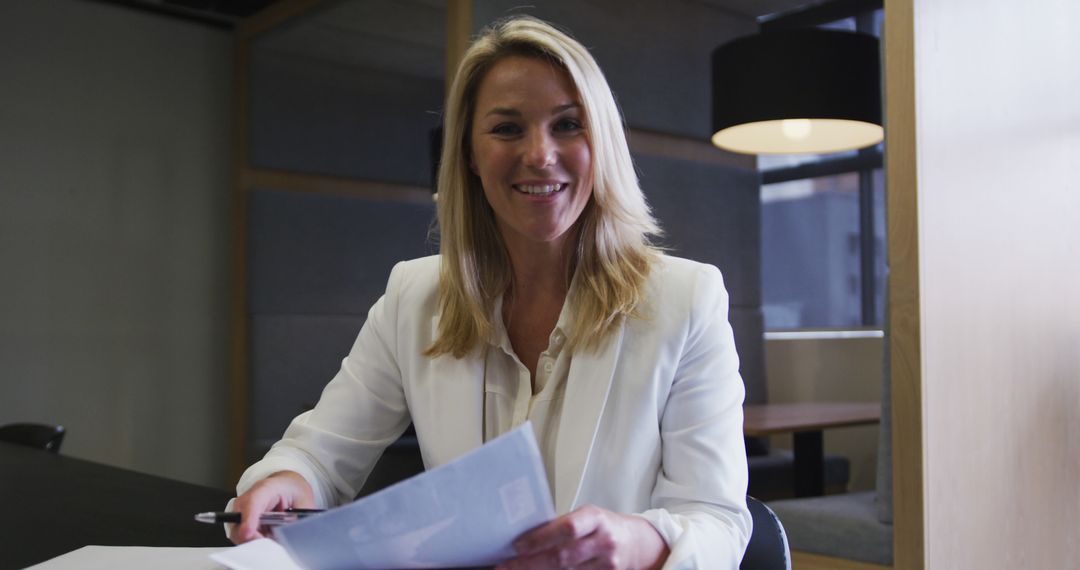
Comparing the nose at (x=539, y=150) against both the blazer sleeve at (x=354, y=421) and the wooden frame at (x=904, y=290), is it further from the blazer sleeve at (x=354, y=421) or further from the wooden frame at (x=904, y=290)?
the wooden frame at (x=904, y=290)

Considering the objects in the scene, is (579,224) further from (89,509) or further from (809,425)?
(809,425)

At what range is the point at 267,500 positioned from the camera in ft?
3.67

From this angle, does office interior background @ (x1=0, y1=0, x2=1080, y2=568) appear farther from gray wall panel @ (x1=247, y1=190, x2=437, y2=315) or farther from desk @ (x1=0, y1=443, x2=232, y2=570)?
desk @ (x1=0, y1=443, x2=232, y2=570)

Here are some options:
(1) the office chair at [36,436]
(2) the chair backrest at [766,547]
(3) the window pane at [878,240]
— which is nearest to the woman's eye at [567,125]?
(2) the chair backrest at [766,547]

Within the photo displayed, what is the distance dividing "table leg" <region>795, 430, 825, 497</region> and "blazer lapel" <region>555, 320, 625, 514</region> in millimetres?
2247

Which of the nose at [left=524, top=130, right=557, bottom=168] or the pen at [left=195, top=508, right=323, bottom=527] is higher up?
the nose at [left=524, top=130, right=557, bottom=168]

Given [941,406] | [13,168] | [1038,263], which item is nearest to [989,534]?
[941,406]

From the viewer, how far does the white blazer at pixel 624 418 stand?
1169 millimetres

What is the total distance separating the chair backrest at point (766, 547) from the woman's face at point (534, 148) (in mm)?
497

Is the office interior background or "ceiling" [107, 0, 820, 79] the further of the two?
"ceiling" [107, 0, 820, 79]

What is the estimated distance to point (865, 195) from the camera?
453 cm

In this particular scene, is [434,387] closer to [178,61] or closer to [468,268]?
[468,268]

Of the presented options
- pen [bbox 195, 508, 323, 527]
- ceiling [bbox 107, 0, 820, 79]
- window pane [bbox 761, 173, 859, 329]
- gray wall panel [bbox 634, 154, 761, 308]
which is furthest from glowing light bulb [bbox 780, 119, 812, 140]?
pen [bbox 195, 508, 323, 527]

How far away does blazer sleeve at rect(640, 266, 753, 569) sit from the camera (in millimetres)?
995
